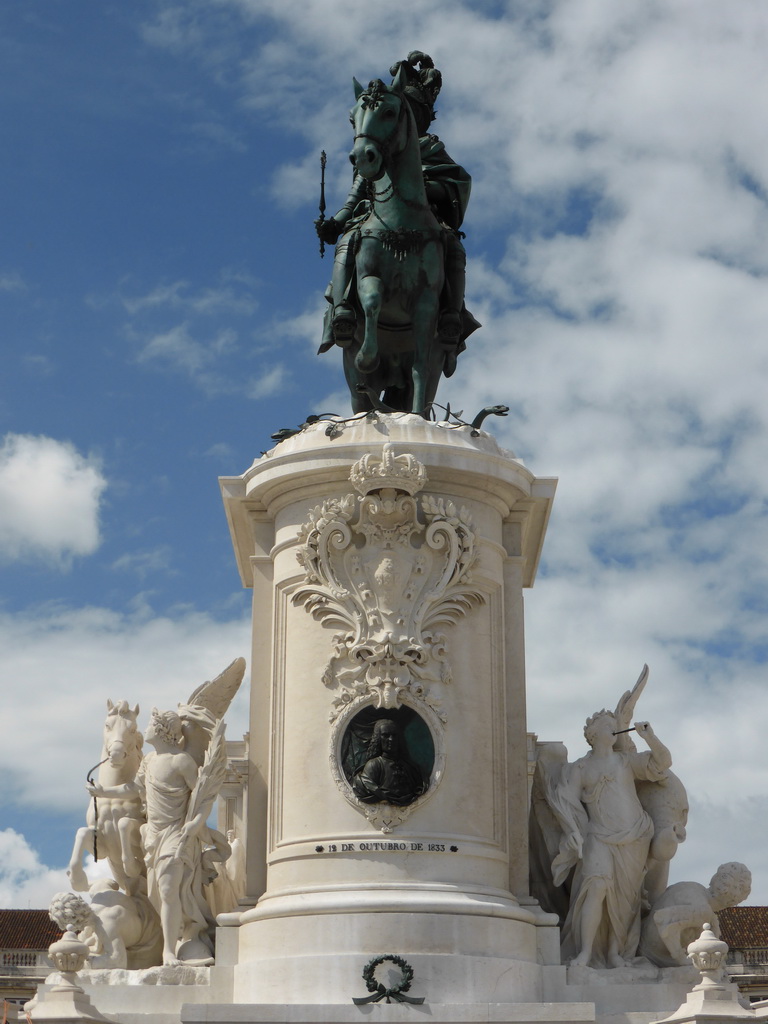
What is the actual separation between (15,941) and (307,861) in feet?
124

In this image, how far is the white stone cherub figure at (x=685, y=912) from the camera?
17766 millimetres

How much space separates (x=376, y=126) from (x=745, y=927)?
38419 mm

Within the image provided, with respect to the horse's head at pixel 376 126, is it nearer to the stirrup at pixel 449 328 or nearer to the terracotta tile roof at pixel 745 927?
the stirrup at pixel 449 328

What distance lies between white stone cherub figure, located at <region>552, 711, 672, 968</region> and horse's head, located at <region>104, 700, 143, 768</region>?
4927 millimetres

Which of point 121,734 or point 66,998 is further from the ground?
point 121,734

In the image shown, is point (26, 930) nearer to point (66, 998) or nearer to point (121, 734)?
point (121, 734)

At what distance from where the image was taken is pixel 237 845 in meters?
18.5

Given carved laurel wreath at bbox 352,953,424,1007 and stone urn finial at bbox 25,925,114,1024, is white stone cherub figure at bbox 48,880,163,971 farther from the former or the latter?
carved laurel wreath at bbox 352,953,424,1007

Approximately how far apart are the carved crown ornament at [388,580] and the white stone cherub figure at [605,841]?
2.01 metres

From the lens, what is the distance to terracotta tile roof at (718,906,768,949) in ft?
163

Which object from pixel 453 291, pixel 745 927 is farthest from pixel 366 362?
pixel 745 927

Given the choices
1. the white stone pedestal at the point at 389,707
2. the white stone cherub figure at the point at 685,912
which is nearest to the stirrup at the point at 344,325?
the white stone pedestal at the point at 389,707

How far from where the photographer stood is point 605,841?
18031mm

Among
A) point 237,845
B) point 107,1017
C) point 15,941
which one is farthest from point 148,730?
point 15,941
